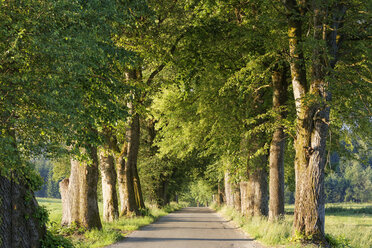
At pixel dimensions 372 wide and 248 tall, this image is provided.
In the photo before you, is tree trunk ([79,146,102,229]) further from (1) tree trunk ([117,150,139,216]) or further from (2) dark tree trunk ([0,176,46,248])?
(1) tree trunk ([117,150,139,216])

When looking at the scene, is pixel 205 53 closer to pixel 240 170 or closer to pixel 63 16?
pixel 240 170

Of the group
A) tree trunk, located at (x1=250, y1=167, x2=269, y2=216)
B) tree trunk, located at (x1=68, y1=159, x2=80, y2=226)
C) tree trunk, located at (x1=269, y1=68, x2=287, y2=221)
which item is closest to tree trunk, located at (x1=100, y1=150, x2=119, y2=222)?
tree trunk, located at (x1=68, y1=159, x2=80, y2=226)

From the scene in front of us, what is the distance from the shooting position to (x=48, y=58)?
28.7ft

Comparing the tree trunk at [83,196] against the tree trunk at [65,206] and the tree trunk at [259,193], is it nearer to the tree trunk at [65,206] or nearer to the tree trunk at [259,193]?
the tree trunk at [65,206]

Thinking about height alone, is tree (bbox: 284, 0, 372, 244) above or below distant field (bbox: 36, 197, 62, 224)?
above

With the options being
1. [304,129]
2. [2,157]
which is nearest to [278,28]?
[304,129]

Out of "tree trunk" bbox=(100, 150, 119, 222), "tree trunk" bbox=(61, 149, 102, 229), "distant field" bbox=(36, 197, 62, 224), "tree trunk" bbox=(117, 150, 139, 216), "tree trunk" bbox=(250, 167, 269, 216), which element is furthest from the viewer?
"tree trunk" bbox=(117, 150, 139, 216)

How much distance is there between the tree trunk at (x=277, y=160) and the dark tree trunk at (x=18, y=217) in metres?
9.99

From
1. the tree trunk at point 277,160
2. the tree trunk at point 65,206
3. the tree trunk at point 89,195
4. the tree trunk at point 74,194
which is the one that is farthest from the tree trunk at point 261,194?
the tree trunk at point 65,206

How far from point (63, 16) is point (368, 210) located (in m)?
65.1

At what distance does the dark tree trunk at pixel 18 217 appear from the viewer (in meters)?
9.75

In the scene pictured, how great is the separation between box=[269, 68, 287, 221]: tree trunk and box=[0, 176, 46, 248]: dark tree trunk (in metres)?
9.99

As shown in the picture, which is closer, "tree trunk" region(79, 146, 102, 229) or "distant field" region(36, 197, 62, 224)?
"tree trunk" region(79, 146, 102, 229)

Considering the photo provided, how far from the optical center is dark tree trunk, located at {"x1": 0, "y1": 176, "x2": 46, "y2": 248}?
9746mm
